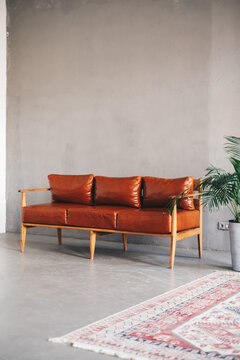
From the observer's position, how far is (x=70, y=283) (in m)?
4.17

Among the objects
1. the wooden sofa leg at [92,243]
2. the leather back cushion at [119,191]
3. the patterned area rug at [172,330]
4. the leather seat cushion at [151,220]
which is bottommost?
the patterned area rug at [172,330]

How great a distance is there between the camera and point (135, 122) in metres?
6.49

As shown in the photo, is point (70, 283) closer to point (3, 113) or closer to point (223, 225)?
point (223, 225)

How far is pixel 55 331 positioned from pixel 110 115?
4.20m

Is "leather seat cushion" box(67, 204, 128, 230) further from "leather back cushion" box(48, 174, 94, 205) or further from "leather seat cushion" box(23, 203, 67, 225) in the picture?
"leather back cushion" box(48, 174, 94, 205)

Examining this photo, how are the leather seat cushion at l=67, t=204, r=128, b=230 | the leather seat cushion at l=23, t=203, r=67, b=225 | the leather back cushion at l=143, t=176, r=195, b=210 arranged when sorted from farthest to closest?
the leather seat cushion at l=23, t=203, r=67, b=225 → the leather back cushion at l=143, t=176, r=195, b=210 → the leather seat cushion at l=67, t=204, r=128, b=230

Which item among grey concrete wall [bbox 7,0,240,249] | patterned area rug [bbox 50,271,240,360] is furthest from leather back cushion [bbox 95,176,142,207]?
patterned area rug [bbox 50,271,240,360]

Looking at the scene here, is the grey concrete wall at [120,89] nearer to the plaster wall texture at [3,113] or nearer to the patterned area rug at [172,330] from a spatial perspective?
the plaster wall texture at [3,113]

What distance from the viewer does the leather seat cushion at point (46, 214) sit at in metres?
5.52

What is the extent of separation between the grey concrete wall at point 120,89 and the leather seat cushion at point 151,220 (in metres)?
0.94

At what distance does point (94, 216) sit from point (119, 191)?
573 mm

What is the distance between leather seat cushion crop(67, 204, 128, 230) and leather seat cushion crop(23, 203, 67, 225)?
9 cm

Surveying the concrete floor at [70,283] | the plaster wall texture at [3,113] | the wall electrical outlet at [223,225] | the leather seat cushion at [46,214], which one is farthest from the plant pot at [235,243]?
the plaster wall texture at [3,113]

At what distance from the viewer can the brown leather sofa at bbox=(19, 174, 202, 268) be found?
4996mm
